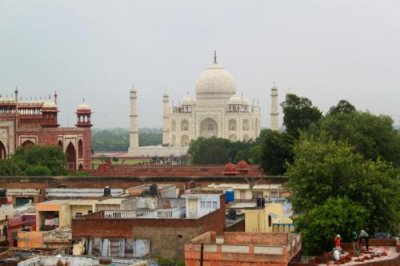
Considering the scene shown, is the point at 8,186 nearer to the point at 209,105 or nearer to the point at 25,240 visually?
the point at 25,240

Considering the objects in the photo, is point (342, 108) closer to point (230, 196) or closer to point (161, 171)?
point (161, 171)

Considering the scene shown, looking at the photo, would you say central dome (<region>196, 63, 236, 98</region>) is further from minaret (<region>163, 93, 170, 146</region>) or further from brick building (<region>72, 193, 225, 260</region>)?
brick building (<region>72, 193, 225, 260</region>)

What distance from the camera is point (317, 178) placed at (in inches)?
914

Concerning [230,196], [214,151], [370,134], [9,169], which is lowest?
[230,196]

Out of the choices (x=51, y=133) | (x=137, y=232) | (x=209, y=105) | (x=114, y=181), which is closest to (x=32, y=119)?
(x=51, y=133)

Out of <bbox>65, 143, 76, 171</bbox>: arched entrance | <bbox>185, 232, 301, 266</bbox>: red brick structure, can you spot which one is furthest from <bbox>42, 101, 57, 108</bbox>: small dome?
<bbox>185, 232, 301, 266</bbox>: red brick structure

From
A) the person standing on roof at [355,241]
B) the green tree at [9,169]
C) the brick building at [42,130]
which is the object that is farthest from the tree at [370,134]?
the brick building at [42,130]

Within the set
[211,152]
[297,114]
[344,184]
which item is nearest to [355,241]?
[344,184]

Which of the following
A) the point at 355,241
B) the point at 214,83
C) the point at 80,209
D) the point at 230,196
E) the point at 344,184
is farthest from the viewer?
the point at 214,83

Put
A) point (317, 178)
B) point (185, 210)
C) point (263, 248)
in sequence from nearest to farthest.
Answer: point (263, 248) → point (185, 210) → point (317, 178)

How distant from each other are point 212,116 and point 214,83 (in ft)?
10.8

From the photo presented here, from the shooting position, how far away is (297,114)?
4088 cm

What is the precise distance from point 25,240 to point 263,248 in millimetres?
6773

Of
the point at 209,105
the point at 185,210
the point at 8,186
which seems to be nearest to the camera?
the point at 185,210
